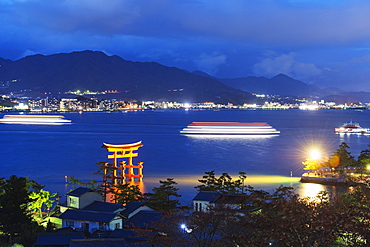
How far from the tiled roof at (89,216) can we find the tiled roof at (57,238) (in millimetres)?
914

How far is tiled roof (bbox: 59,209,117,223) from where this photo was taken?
911 centimetres

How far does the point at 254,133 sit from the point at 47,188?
3140 cm

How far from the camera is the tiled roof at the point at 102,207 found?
9742 mm

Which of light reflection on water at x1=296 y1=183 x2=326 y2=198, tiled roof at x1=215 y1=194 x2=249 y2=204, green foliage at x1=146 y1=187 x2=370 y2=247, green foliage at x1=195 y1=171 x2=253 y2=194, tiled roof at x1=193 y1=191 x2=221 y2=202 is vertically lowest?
light reflection on water at x1=296 y1=183 x2=326 y2=198

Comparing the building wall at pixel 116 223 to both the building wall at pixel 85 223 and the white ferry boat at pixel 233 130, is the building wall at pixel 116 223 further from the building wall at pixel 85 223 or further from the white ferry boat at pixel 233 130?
the white ferry boat at pixel 233 130

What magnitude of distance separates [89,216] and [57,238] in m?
1.21

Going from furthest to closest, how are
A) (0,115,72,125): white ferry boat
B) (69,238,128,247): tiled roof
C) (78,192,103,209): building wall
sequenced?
(0,115,72,125): white ferry boat, (78,192,103,209): building wall, (69,238,128,247): tiled roof

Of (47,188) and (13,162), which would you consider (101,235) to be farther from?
(13,162)

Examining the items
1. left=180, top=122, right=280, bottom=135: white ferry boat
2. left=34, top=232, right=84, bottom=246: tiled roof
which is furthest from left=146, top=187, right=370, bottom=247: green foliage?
left=180, top=122, right=280, bottom=135: white ferry boat

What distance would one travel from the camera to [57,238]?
26.8 feet

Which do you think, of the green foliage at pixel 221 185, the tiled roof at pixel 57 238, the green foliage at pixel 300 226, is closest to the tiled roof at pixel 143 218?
the tiled roof at pixel 57 238

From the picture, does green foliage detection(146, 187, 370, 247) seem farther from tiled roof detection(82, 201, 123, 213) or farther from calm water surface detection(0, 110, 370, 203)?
calm water surface detection(0, 110, 370, 203)

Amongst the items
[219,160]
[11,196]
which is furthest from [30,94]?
[11,196]

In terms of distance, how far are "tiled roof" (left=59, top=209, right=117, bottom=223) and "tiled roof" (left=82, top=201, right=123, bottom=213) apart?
39 cm
